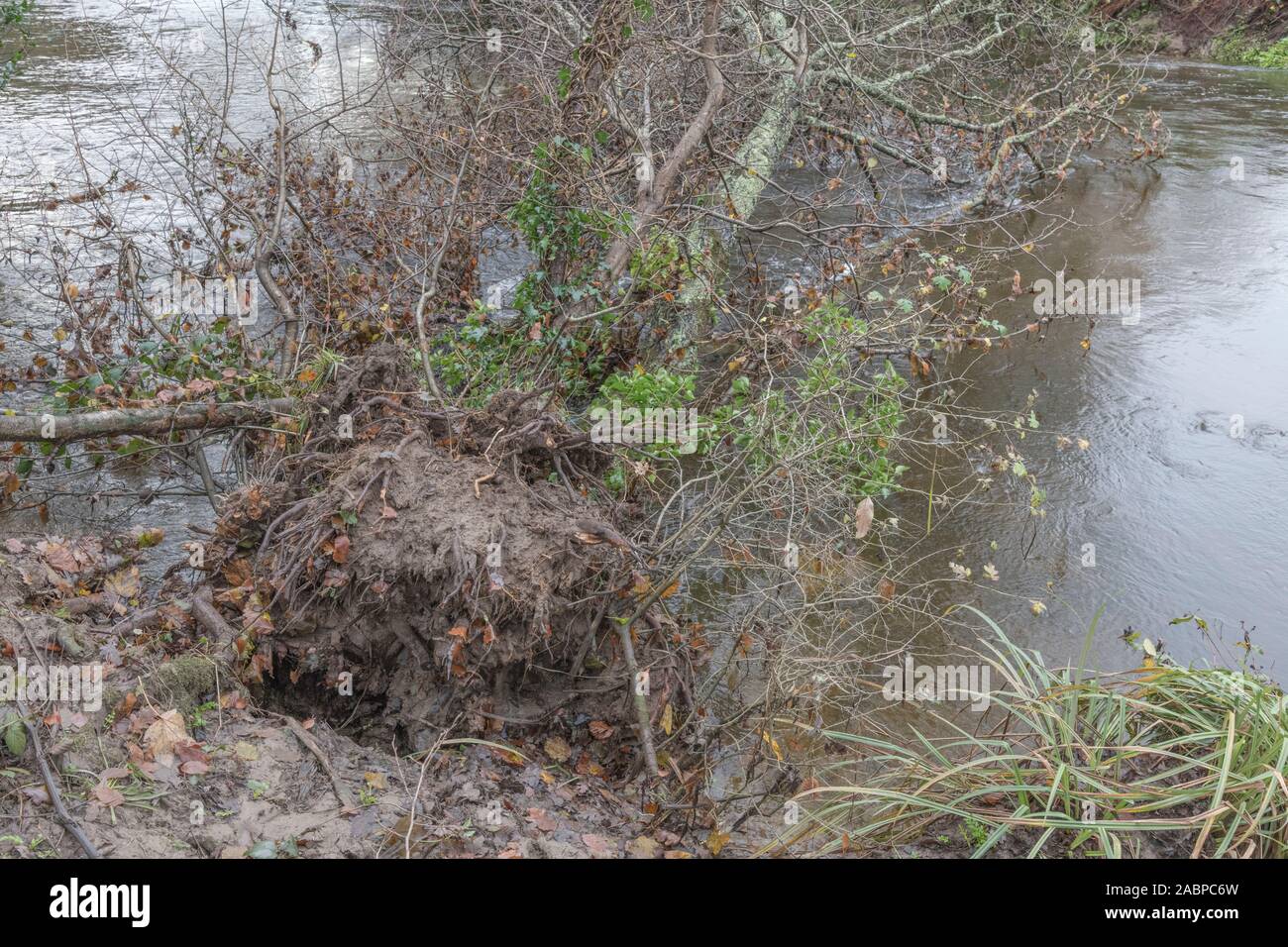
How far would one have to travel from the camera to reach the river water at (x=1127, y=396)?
5379mm

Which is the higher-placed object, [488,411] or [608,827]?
[488,411]

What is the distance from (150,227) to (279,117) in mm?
3026

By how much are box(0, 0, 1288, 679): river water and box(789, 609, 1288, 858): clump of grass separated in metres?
1.29

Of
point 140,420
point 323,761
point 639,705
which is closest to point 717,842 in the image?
point 639,705

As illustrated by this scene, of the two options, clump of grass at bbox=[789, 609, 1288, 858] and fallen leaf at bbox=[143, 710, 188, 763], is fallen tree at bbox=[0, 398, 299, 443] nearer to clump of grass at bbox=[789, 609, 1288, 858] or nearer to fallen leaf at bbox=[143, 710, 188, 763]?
fallen leaf at bbox=[143, 710, 188, 763]

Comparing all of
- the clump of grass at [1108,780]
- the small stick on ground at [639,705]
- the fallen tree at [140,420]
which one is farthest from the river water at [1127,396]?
the small stick on ground at [639,705]

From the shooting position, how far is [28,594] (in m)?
4.30

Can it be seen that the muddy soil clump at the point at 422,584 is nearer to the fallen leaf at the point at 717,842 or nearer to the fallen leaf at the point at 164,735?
the fallen leaf at the point at 164,735

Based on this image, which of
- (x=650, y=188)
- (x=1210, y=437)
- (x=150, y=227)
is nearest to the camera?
(x=650, y=188)

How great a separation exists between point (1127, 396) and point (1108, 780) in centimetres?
436

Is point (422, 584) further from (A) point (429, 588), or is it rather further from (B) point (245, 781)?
(B) point (245, 781)

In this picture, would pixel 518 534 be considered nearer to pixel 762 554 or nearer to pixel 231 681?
pixel 231 681

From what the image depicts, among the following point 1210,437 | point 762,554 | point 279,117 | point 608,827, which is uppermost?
point 279,117

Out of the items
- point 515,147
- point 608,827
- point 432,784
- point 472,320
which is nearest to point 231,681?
point 432,784
